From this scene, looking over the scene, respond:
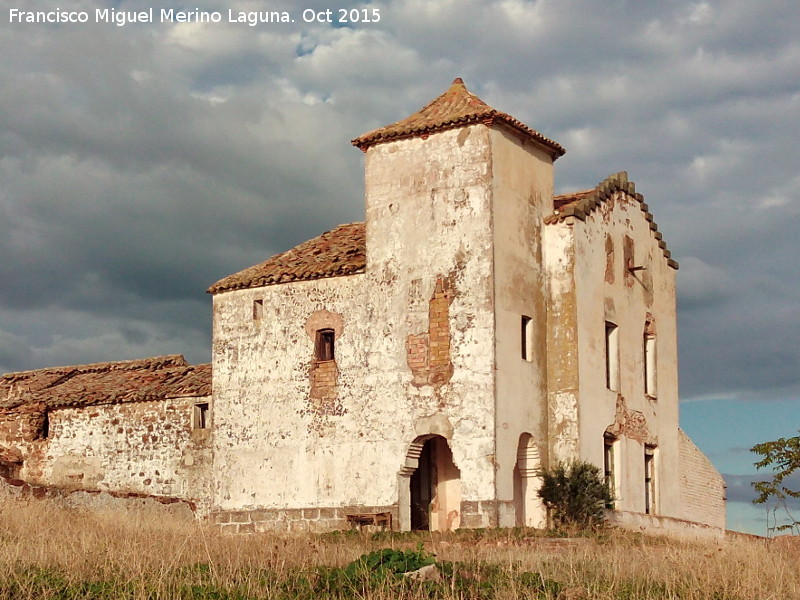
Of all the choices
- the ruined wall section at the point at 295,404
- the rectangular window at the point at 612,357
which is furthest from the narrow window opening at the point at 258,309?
the rectangular window at the point at 612,357

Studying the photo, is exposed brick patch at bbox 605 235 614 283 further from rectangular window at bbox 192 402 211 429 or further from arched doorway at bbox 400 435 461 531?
rectangular window at bbox 192 402 211 429

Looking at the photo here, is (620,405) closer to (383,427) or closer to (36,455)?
(383,427)

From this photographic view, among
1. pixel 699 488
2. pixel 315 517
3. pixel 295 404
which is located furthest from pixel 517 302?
pixel 699 488

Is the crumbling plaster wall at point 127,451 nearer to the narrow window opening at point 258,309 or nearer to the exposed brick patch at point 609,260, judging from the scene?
the narrow window opening at point 258,309

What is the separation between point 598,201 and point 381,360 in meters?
6.44

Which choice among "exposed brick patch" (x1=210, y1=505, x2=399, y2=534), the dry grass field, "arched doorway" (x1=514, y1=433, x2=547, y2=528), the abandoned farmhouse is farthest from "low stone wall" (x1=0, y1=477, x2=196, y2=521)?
the dry grass field

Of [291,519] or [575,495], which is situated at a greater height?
[575,495]

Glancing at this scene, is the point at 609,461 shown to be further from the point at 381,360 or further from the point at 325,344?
the point at 325,344

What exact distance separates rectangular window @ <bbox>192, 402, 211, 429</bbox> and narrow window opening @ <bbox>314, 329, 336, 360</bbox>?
14.8 ft

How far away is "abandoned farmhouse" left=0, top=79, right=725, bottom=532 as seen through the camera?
24.3m

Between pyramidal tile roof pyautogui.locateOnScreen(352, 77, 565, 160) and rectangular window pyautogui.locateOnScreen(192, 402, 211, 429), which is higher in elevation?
pyramidal tile roof pyautogui.locateOnScreen(352, 77, 565, 160)

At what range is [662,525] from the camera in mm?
27672

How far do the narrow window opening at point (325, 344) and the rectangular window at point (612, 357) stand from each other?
6.43 metres

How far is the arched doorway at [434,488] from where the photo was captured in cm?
2591
